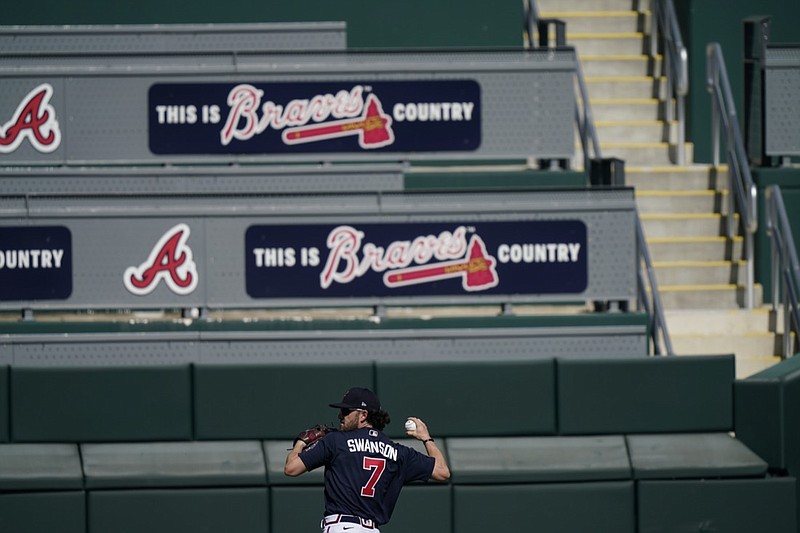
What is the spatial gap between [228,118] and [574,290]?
142 inches

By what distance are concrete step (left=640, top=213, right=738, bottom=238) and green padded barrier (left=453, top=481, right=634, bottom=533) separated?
369 cm

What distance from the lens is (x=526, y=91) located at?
1352 centimetres

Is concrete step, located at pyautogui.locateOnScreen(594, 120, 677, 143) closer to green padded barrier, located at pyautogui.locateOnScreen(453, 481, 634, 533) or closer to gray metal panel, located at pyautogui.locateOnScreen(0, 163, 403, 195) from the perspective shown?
gray metal panel, located at pyautogui.locateOnScreen(0, 163, 403, 195)

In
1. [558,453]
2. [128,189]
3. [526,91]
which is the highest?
[526,91]

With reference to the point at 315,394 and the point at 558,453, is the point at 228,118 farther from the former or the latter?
the point at 558,453

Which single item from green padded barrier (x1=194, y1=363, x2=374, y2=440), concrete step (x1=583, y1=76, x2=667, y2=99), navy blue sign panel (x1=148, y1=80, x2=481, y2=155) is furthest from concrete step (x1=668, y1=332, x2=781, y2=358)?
concrete step (x1=583, y1=76, x2=667, y2=99)

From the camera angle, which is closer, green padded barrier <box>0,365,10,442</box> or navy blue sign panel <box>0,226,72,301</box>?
green padded barrier <box>0,365,10,442</box>

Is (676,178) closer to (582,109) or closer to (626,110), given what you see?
(582,109)

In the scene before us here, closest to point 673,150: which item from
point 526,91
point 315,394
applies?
point 526,91

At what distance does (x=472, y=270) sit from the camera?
1239 centimetres

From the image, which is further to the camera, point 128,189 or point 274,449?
point 128,189

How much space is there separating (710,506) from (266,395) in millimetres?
3420

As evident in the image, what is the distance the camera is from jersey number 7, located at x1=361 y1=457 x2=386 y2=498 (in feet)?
26.4

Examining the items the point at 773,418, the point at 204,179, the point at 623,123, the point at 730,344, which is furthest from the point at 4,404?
the point at 623,123
